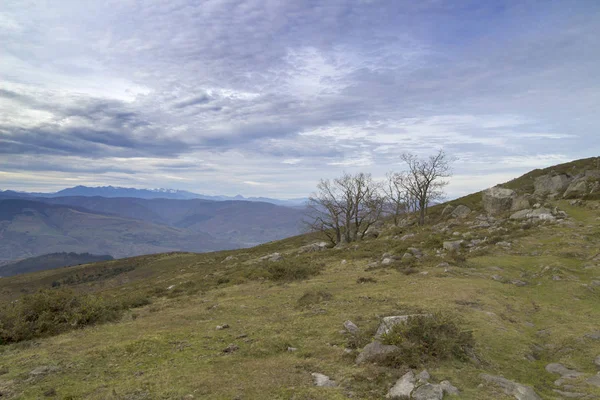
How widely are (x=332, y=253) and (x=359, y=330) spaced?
2280cm

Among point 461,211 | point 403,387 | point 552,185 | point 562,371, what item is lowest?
point 562,371

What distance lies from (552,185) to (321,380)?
6195 cm

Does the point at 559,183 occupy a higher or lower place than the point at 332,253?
higher

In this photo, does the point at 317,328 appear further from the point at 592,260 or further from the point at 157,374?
the point at 592,260

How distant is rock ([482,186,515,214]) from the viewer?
47.5 metres

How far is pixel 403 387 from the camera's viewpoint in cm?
675

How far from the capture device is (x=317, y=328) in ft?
38.0

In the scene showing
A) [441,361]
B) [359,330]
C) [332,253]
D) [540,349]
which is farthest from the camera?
[332,253]

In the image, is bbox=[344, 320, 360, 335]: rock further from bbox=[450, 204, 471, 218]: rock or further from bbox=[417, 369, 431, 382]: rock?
bbox=[450, 204, 471, 218]: rock

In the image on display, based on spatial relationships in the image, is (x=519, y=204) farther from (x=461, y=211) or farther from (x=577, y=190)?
(x=461, y=211)

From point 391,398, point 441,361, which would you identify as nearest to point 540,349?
point 441,361

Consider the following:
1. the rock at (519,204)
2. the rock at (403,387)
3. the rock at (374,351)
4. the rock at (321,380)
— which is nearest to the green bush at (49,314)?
the rock at (321,380)

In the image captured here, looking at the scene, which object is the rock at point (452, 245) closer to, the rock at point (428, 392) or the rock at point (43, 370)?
the rock at point (428, 392)

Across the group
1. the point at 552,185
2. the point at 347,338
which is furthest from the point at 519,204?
the point at 347,338
